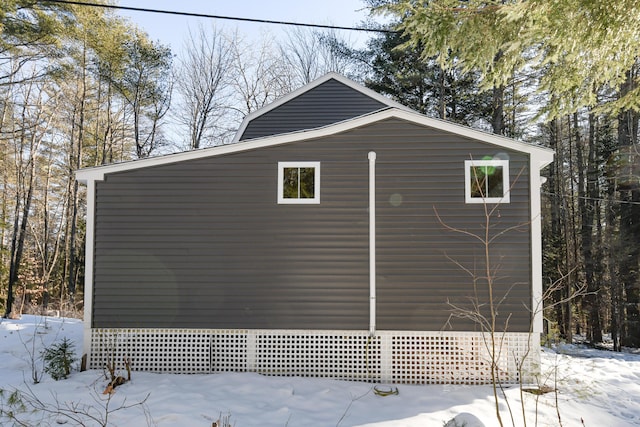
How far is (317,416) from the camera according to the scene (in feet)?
16.6

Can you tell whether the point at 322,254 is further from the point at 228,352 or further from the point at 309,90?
the point at 309,90

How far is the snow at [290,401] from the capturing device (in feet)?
15.8

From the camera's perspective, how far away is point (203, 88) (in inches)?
746

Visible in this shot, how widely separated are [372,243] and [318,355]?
6.79ft

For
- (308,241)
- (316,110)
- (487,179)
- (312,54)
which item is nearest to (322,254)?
(308,241)

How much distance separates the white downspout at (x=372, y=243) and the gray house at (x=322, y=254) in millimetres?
24

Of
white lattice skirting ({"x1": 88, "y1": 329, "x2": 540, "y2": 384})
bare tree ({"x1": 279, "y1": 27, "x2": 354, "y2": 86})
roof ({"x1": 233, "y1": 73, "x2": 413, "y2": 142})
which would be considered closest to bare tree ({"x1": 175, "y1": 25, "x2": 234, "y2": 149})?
bare tree ({"x1": 279, "y1": 27, "x2": 354, "y2": 86})

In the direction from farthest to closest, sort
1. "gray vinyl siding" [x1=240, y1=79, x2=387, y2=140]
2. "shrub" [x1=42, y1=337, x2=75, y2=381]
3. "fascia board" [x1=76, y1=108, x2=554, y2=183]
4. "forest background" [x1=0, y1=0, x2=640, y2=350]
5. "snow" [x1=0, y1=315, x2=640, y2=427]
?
"forest background" [x1=0, y1=0, x2=640, y2=350], "gray vinyl siding" [x1=240, y1=79, x2=387, y2=140], "fascia board" [x1=76, y1=108, x2=554, y2=183], "shrub" [x1=42, y1=337, x2=75, y2=381], "snow" [x1=0, y1=315, x2=640, y2=427]

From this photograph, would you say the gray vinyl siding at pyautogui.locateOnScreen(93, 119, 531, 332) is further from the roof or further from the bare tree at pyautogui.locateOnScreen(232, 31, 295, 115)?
the bare tree at pyautogui.locateOnScreen(232, 31, 295, 115)

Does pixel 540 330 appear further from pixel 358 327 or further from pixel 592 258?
pixel 592 258

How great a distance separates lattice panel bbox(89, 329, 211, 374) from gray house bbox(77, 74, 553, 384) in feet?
0.07

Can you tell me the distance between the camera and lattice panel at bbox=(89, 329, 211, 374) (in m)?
6.63

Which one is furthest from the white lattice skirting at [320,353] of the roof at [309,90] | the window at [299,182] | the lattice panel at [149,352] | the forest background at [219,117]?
the roof at [309,90]

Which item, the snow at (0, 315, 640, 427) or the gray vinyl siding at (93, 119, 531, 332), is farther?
the gray vinyl siding at (93, 119, 531, 332)
